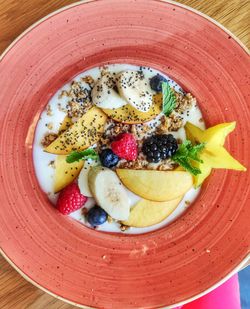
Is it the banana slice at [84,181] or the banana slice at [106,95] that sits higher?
the banana slice at [106,95]

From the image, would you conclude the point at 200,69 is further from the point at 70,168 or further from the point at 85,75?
the point at 70,168

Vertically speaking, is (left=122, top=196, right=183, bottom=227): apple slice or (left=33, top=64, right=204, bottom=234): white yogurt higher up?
(left=33, top=64, right=204, bottom=234): white yogurt

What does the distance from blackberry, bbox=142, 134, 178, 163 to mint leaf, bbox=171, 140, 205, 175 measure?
2 cm

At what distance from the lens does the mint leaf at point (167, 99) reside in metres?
1.23

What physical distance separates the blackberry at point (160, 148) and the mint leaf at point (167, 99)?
0.22ft

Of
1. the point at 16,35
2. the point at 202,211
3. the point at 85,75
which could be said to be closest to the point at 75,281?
the point at 202,211

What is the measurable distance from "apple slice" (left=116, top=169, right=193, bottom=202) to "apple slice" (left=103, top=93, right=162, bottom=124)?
124mm

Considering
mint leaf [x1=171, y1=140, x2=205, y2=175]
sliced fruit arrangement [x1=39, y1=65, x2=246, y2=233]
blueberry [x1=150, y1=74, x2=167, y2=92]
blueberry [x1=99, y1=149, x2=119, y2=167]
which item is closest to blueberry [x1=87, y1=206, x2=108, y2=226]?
sliced fruit arrangement [x1=39, y1=65, x2=246, y2=233]

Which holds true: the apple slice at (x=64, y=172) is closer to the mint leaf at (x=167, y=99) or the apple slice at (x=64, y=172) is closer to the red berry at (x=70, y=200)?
the red berry at (x=70, y=200)

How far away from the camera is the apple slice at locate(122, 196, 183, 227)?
1.24 metres

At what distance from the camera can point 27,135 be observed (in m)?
1.22

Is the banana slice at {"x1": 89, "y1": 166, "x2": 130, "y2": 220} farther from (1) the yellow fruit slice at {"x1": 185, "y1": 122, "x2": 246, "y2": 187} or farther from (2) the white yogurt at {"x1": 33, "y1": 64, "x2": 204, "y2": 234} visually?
(1) the yellow fruit slice at {"x1": 185, "y1": 122, "x2": 246, "y2": 187}

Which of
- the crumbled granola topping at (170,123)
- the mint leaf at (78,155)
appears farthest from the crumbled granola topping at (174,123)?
the mint leaf at (78,155)

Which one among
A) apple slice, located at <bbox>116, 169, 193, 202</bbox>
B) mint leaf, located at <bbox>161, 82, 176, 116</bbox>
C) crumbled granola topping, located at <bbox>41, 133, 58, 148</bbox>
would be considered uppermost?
mint leaf, located at <bbox>161, 82, 176, 116</bbox>
